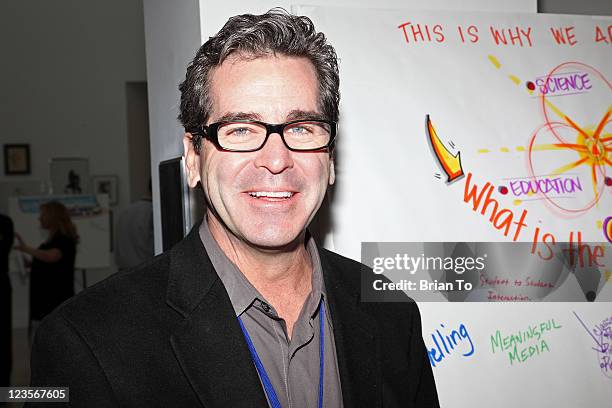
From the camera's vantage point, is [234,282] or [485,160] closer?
[234,282]

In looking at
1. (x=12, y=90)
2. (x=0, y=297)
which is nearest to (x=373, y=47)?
(x=0, y=297)

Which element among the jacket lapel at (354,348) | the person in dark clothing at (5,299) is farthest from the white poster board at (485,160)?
the person in dark clothing at (5,299)

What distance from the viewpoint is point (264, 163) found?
148 cm

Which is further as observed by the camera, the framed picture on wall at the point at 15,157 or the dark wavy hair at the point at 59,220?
the framed picture on wall at the point at 15,157

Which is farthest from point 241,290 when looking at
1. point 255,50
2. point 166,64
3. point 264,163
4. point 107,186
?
point 107,186

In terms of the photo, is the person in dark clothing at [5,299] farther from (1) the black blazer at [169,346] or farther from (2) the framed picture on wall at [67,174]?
(1) the black blazer at [169,346]

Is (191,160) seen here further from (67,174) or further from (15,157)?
(15,157)

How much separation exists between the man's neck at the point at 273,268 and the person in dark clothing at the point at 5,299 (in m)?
4.10

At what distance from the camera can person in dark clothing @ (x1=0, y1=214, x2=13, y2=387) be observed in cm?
518

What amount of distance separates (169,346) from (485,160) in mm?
1274

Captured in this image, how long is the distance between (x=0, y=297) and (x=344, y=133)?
4.13 m

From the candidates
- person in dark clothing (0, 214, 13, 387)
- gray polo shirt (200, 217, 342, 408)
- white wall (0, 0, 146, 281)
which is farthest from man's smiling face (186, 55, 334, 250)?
white wall (0, 0, 146, 281)

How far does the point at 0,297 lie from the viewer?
529 centimetres

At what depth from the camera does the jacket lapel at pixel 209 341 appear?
140 centimetres
